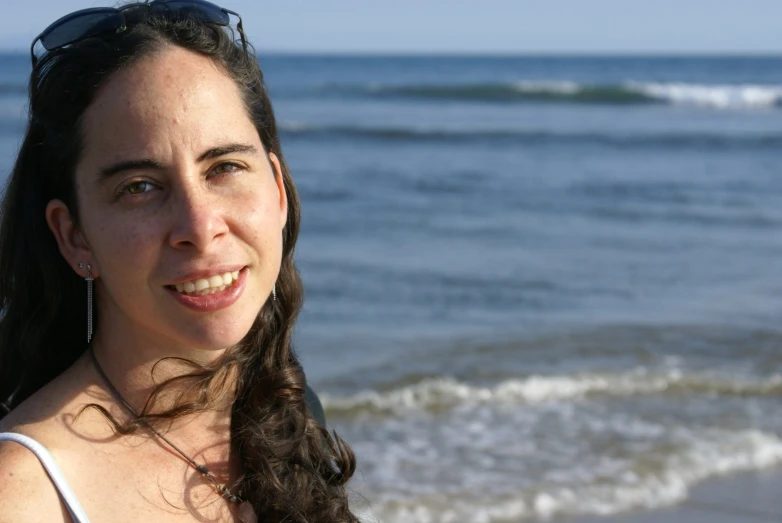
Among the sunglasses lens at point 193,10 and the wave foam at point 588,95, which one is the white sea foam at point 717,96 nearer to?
the wave foam at point 588,95

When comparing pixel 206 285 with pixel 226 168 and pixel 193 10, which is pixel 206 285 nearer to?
pixel 226 168

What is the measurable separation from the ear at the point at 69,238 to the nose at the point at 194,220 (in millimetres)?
199

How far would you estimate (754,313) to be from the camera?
8062 mm

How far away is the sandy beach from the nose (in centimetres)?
330

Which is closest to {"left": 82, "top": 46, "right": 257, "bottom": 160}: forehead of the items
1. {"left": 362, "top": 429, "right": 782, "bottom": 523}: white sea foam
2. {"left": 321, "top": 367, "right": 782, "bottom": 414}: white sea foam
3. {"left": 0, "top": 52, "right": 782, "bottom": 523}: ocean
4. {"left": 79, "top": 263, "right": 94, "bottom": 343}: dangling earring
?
{"left": 79, "top": 263, "right": 94, "bottom": 343}: dangling earring

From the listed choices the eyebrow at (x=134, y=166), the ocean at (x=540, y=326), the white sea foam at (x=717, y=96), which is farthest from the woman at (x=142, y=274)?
the white sea foam at (x=717, y=96)

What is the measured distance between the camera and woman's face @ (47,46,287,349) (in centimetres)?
176

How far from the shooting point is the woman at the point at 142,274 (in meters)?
1.77

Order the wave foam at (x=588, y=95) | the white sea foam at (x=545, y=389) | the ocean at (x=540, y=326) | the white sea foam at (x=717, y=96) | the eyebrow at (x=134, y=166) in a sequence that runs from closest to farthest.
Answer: the eyebrow at (x=134, y=166)
the ocean at (x=540, y=326)
the white sea foam at (x=545, y=389)
the wave foam at (x=588, y=95)
the white sea foam at (x=717, y=96)

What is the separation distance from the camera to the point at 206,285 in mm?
1806

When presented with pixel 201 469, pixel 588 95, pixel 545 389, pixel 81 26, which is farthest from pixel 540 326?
pixel 588 95

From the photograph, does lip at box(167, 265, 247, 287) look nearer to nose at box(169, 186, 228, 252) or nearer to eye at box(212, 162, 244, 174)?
nose at box(169, 186, 228, 252)

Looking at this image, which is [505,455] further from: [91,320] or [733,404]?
[91,320]

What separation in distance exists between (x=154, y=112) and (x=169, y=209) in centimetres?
17
